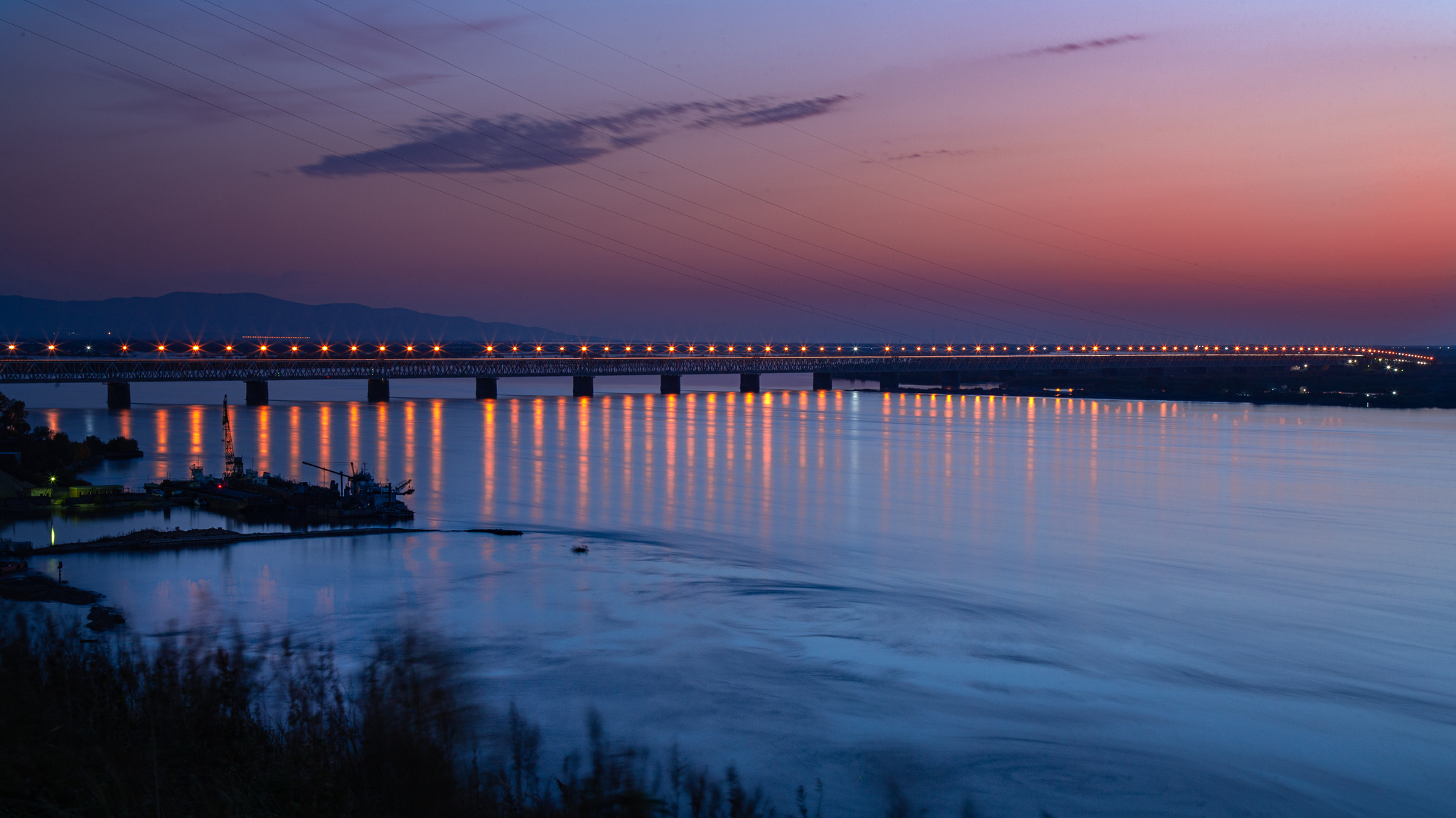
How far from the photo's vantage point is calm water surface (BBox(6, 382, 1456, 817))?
367 inches

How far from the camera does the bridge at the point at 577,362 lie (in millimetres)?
61812

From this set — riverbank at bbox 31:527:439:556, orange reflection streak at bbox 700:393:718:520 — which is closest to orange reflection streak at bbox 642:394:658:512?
orange reflection streak at bbox 700:393:718:520

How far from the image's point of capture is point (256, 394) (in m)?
64.0

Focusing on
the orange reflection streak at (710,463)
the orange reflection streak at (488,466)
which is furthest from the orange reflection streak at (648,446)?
the orange reflection streak at (488,466)

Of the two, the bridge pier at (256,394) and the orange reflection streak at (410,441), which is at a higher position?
the bridge pier at (256,394)

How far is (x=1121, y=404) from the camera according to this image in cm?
7294

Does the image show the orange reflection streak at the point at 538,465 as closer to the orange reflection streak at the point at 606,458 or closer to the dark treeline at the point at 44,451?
the orange reflection streak at the point at 606,458

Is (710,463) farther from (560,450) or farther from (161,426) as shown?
(161,426)

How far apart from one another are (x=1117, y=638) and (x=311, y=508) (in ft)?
52.8

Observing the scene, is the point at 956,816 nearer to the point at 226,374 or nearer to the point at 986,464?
the point at 986,464

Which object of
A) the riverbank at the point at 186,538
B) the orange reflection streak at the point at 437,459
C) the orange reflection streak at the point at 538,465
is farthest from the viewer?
the orange reflection streak at the point at 437,459

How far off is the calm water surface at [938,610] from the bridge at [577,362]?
1210 inches

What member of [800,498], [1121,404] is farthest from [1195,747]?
[1121,404]

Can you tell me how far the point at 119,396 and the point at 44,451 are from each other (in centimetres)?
3350
